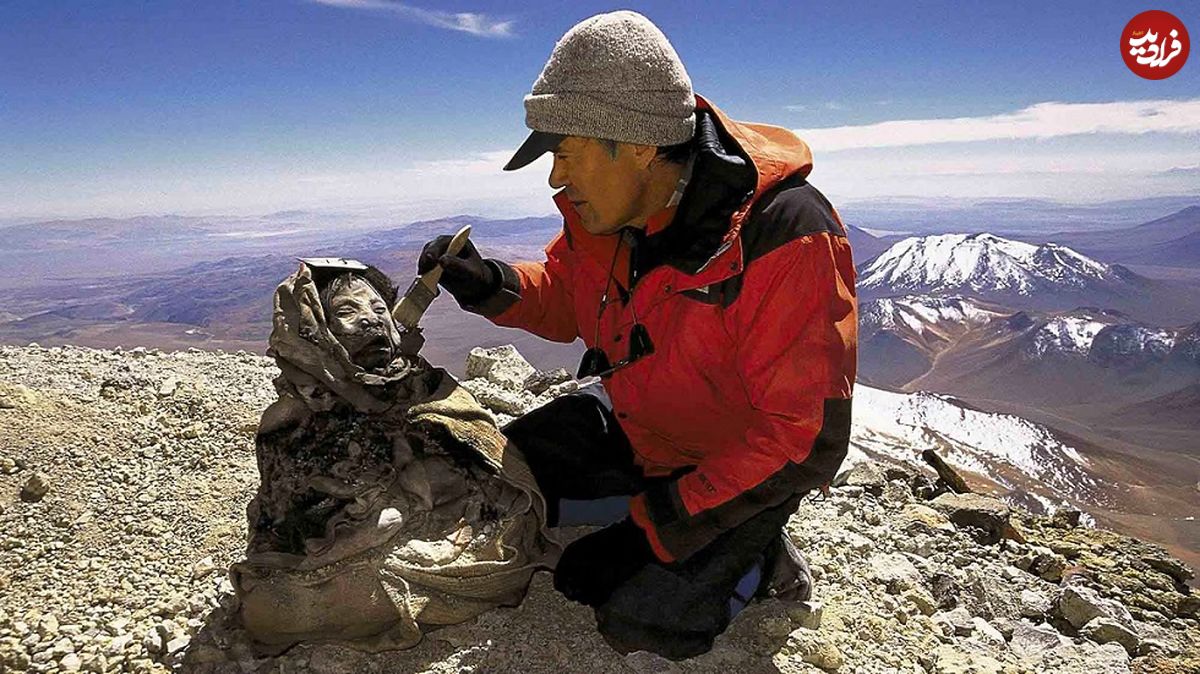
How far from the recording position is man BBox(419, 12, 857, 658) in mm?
2301

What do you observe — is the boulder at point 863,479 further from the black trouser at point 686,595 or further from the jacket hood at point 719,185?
the jacket hood at point 719,185

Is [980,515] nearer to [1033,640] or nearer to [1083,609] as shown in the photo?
[1083,609]

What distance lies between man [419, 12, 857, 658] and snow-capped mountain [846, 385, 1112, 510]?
99.5 ft

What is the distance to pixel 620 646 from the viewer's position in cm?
271

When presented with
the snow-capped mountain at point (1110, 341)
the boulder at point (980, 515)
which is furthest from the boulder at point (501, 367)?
the snow-capped mountain at point (1110, 341)

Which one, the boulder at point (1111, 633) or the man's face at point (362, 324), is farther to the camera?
the boulder at point (1111, 633)

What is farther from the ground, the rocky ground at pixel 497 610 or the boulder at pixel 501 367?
the boulder at pixel 501 367

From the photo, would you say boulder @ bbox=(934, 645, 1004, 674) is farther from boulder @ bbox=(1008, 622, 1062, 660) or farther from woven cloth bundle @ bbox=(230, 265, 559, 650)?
woven cloth bundle @ bbox=(230, 265, 559, 650)

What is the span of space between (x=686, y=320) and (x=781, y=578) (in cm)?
127

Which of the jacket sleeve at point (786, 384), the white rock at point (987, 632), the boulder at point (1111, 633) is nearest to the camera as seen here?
the jacket sleeve at point (786, 384)

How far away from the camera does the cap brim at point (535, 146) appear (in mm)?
2422

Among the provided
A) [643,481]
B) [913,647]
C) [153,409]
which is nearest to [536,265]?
[643,481]

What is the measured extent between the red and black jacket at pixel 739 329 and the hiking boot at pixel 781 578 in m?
0.55

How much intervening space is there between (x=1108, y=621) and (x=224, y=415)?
5319mm
